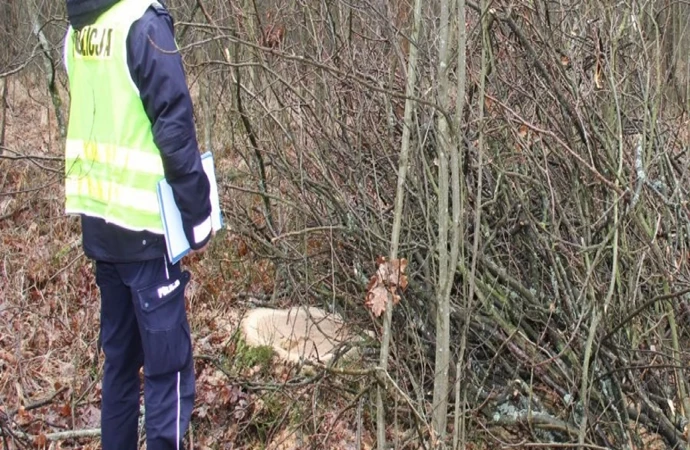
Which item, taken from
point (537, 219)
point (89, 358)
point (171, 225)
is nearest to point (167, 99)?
point (171, 225)

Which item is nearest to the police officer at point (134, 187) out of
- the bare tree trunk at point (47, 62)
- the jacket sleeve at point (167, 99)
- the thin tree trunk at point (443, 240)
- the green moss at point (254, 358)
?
the jacket sleeve at point (167, 99)

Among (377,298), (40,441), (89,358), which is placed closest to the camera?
(377,298)

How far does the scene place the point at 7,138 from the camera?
314 inches

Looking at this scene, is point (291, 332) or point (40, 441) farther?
point (291, 332)

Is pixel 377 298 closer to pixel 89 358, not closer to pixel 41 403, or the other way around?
pixel 41 403

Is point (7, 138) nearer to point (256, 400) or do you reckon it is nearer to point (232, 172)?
point (232, 172)

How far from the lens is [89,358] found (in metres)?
4.38

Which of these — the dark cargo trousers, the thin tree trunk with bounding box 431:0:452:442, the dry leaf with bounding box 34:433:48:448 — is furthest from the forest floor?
the dark cargo trousers

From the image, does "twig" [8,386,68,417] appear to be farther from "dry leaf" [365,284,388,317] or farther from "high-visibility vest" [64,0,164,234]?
"dry leaf" [365,284,388,317]

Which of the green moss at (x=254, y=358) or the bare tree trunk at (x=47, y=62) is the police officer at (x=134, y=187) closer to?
the green moss at (x=254, y=358)

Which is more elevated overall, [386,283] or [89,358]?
[386,283]

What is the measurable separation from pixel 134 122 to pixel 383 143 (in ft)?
4.54

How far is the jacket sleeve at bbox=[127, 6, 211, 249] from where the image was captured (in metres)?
2.60

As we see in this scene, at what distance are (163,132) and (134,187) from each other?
27 centimetres
